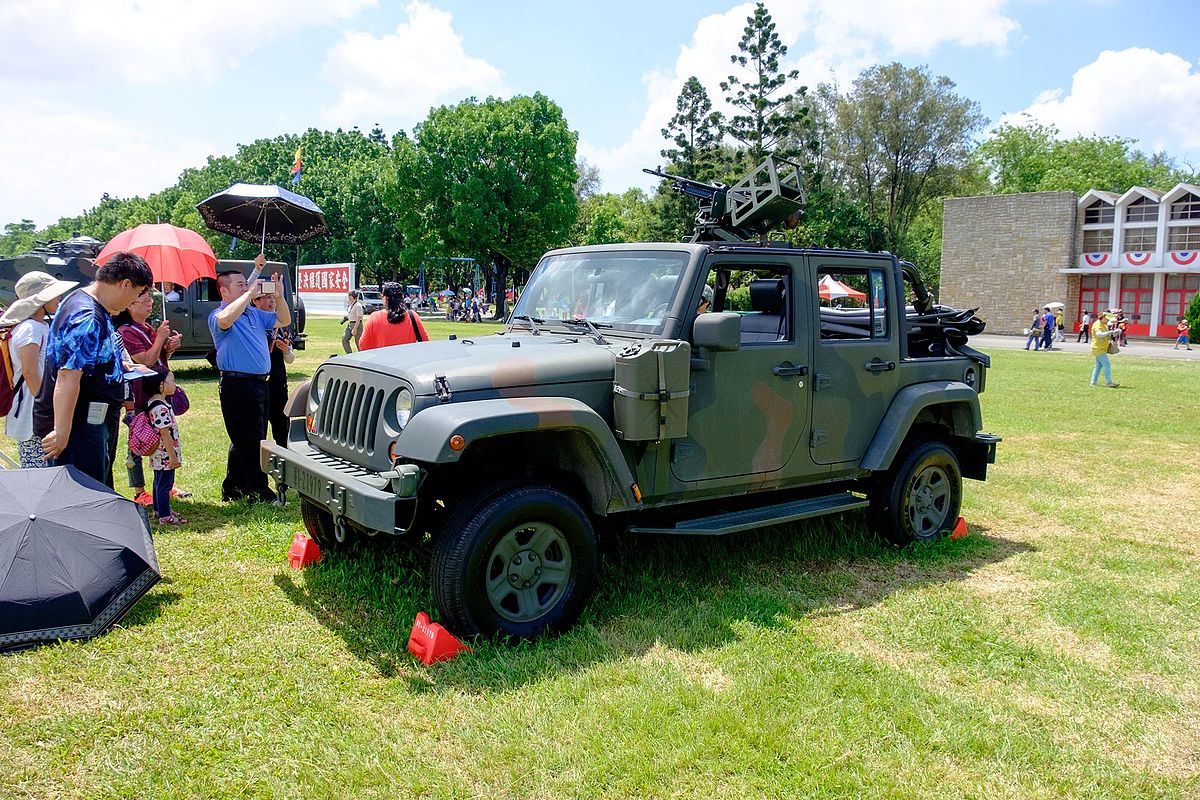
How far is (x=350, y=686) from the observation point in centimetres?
400

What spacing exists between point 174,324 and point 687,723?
14.3 meters

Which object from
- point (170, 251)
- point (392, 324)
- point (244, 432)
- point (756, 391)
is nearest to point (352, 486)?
point (756, 391)

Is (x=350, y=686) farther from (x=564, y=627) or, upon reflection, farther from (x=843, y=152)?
(x=843, y=152)

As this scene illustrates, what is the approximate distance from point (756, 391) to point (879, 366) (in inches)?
45.4

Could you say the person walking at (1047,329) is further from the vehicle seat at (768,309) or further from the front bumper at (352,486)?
the front bumper at (352,486)

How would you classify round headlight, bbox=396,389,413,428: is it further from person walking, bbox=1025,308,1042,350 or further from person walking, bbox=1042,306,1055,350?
person walking, bbox=1042,306,1055,350

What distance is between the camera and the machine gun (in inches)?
220

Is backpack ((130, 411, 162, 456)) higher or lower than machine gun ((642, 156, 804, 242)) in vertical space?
lower

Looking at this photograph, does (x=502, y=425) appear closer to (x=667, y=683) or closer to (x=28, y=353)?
(x=667, y=683)

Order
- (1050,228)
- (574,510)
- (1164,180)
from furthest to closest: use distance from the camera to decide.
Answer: (1164,180) < (1050,228) < (574,510)

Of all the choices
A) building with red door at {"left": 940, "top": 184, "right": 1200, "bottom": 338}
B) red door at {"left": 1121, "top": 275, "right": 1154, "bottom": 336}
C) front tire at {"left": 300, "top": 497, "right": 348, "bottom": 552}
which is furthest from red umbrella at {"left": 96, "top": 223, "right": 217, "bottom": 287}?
red door at {"left": 1121, "top": 275, "right": 1154, "bottom": 336}

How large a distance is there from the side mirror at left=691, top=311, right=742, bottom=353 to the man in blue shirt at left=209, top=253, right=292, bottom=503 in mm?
3465

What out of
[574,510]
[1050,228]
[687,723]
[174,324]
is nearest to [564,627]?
[574,510]

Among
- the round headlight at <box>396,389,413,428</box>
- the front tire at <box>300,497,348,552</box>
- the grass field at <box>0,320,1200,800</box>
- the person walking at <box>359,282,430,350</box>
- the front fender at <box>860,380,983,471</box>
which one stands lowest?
the grass field at <box>0,320,1200,800</box>
